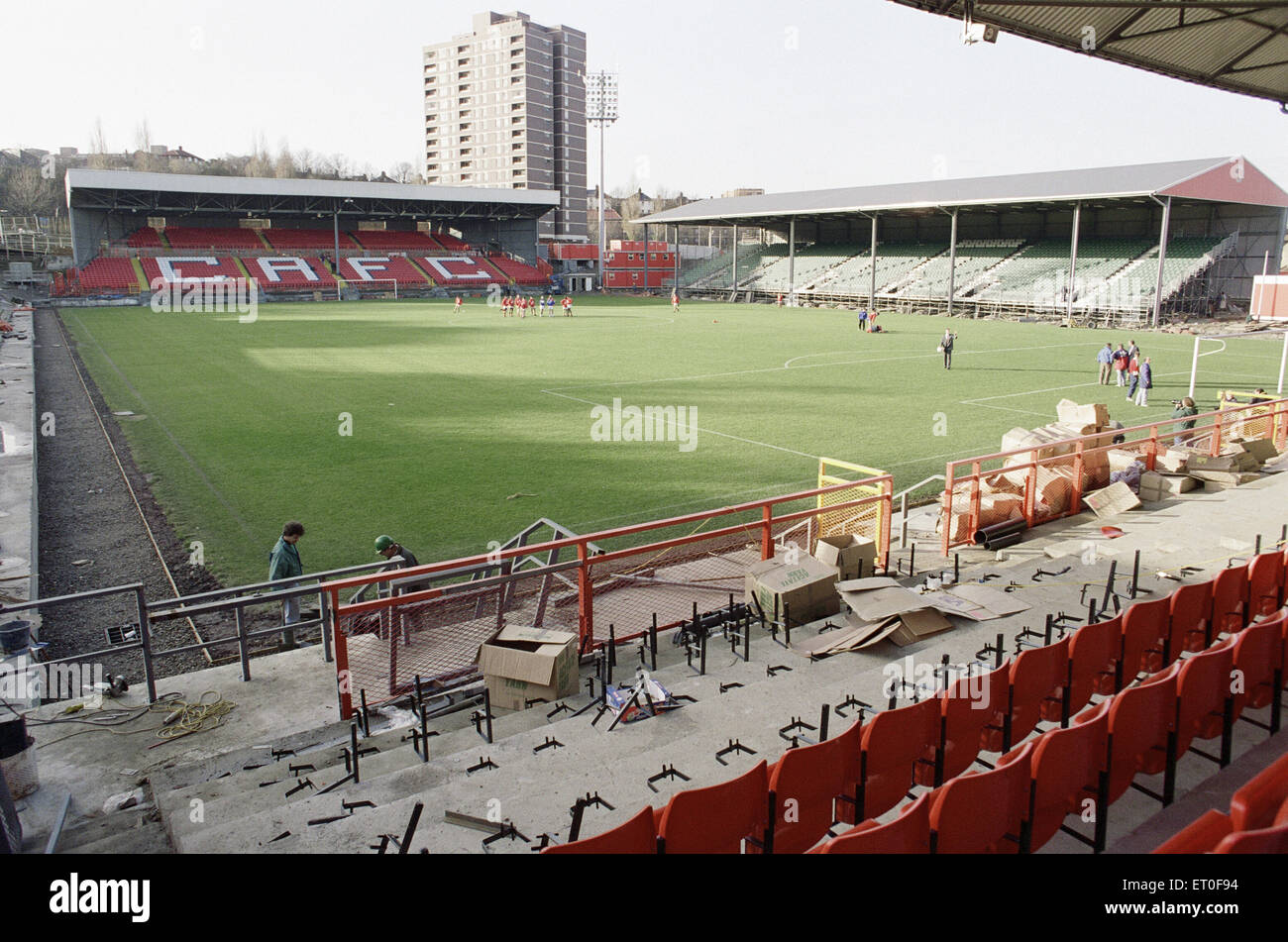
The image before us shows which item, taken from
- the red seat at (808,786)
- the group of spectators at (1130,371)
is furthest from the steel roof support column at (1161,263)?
the red seat at (808,786)

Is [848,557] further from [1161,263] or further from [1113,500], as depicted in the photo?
[1161,263]

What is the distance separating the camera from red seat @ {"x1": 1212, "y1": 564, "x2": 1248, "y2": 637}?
24.9ft

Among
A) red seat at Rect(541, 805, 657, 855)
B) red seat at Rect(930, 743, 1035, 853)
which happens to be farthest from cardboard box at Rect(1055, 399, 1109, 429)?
red seat at Rect(541, 805, 657, 855)

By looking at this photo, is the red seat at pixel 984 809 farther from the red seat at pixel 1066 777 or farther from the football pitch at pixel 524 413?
the football pitch at pixel 524 413

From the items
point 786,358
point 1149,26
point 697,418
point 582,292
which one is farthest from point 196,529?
point 582,292

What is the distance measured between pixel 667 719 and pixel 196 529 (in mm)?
10181

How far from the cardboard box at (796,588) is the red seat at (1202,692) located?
363 centimetres

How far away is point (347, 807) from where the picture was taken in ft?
18.4

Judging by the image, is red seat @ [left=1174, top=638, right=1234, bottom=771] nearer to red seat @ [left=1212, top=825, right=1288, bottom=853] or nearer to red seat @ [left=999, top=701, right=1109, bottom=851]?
red seat @ [left=999, top=701, right=1109, bottom=851]

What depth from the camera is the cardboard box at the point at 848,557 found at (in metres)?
9.94

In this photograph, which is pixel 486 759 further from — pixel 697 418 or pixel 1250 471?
pixel 697 418

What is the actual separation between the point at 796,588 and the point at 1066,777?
4109 mm

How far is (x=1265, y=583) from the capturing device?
816cm

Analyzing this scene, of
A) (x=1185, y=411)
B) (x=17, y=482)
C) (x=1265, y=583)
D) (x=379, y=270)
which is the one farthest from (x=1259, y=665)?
(x=379, y=270)
